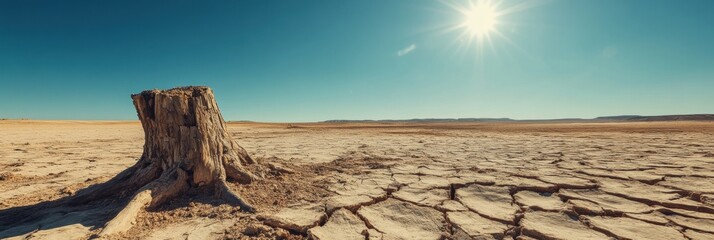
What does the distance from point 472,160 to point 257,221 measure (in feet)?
12.9

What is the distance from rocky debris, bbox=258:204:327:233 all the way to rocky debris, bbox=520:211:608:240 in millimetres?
1492

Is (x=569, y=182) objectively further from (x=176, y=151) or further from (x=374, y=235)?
Result: (x=176, y=151)

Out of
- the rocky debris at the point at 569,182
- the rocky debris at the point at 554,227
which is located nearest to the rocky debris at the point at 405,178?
the rocky debris at the point at 554,227

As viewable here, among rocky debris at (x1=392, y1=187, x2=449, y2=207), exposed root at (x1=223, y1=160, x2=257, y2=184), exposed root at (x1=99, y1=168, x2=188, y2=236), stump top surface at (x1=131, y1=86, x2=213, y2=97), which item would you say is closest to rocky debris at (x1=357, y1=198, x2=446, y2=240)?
rocky debris at (x1=392, y1=187, x2=449, y2=207)

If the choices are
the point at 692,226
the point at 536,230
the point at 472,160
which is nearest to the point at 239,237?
the point at 536,230

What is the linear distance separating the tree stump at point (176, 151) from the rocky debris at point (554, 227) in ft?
6.93

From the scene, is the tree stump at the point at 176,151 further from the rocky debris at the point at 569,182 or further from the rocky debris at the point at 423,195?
the rocky debris at the point at 569,182

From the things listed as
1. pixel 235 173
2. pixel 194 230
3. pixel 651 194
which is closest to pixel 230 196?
pixel 235 173

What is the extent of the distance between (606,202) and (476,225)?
1402mm

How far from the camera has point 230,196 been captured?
246cm

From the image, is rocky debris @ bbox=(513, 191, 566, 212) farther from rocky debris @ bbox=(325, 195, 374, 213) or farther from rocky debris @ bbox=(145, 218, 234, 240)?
rocky debris @ bbox=(145, 218, 234, 240)

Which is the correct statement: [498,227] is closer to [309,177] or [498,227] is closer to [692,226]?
[692,226]

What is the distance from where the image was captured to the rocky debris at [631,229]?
188cm

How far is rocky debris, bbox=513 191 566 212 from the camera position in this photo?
2.47m
